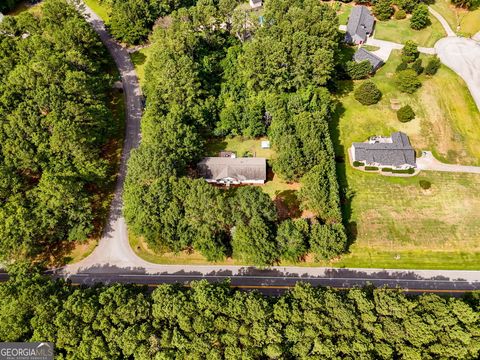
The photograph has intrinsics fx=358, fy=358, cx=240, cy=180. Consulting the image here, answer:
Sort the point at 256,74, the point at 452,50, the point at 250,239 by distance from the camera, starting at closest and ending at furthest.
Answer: the point at 250,239 < the point at 256,74 < the point at 452,50

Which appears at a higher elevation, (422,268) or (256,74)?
(256,74)

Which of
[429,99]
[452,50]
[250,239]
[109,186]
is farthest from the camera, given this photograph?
[452,50]

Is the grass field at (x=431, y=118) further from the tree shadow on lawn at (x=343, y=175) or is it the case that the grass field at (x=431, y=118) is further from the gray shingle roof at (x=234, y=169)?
the gray shingle roof at (x=234, y=169)

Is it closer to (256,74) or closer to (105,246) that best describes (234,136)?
(256,74)

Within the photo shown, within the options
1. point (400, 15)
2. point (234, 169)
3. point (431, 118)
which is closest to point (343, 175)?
point (234, 169)

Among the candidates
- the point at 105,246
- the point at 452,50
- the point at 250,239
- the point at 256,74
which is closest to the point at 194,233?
the point at 250,239

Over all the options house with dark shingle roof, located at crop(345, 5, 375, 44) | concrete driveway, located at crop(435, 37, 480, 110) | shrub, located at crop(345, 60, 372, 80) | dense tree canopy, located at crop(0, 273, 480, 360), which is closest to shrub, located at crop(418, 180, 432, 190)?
dense tree canopy, located at crop(0, 273, 480, 360)

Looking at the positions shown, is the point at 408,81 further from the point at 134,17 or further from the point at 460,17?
the point at 134,17
